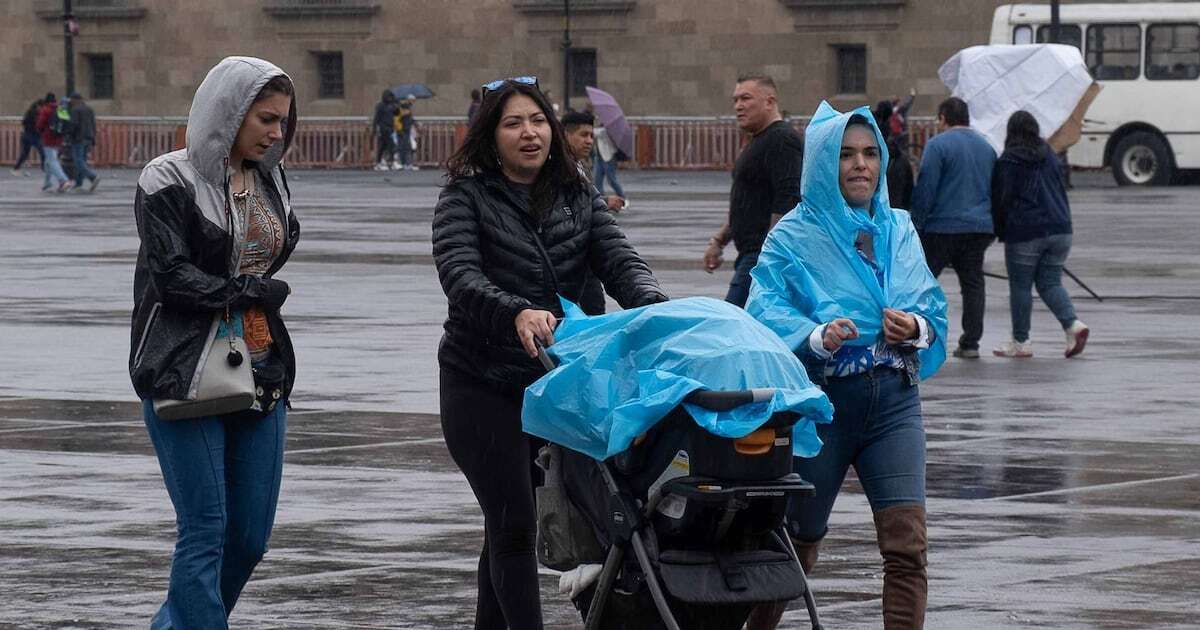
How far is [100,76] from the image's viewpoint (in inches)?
2283

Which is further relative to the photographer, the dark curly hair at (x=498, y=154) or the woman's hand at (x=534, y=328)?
the dark curly hair at (x=498, y=154)

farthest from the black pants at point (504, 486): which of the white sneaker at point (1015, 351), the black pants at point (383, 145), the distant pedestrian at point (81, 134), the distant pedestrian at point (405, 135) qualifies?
the black pants at point (383, 145)

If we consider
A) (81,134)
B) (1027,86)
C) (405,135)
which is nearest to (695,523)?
(1027,86)

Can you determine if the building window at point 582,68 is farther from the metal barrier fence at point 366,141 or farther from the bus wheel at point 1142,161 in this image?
the bus wheel at point 1142,161

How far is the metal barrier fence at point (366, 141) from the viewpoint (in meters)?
48.2

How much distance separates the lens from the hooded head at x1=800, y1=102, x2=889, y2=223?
6605mm

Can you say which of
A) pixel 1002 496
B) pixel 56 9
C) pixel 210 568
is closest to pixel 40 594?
pixel 210 568

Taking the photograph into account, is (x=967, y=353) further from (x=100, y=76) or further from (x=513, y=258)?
(x=100, y=76)

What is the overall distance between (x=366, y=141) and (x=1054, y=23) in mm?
17856

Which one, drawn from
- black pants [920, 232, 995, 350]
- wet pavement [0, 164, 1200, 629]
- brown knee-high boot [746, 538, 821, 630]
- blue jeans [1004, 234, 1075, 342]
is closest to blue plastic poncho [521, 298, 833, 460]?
brown knee-high boot [746, 538, 821, 630]

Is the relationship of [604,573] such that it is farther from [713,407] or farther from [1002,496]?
[1002,496]

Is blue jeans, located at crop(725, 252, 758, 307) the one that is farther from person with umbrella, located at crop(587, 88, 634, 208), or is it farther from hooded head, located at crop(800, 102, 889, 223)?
person with umbrella, located at crop(587, 88, 634, 208)

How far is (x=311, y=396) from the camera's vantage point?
13336 mm

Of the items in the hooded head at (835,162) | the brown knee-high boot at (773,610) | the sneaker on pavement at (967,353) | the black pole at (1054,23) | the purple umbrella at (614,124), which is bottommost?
the sneaker on pavement at (967,353)
